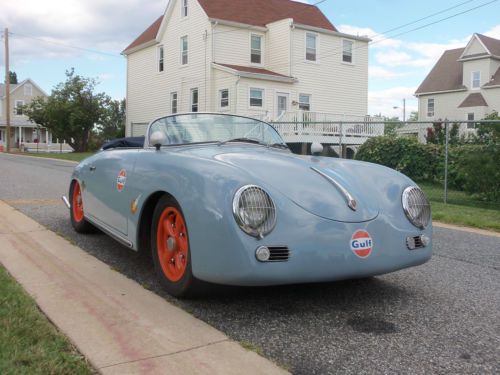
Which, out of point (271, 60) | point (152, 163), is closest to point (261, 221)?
point (152, 163)

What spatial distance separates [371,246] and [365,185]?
0.55 m

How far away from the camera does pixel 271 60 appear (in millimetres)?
28219

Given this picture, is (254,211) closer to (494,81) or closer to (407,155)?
(407,155)

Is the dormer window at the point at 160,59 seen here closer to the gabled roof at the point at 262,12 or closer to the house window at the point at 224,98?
the gabled roof at the point at 262,12

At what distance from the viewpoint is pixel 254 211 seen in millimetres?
3166

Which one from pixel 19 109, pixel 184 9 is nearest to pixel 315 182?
pixel 184 9

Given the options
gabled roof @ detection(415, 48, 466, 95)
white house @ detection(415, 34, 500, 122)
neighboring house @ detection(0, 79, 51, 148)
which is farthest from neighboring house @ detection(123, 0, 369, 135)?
neighboring house @ detection(0, 79, 51, 148)

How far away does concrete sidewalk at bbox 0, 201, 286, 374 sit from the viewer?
8.74 ft

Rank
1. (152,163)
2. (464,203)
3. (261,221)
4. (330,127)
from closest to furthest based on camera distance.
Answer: (261,221) → (152,163) → (464,203) → (330,127)

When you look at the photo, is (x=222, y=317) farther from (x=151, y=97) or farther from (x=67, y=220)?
(x=151, y=97)

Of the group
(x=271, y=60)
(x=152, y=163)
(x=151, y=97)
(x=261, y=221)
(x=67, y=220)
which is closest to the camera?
(x=261, y=221)

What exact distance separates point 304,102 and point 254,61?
3428mm

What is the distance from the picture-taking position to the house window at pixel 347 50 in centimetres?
2945

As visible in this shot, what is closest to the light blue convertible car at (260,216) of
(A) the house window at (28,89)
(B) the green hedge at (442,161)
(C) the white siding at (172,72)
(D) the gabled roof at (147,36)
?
(B) the green hedge at (442,161)
